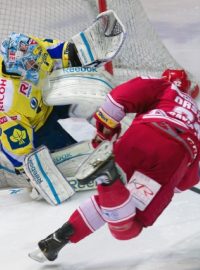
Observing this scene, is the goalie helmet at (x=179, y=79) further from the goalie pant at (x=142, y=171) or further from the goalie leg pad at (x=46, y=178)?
the goalie leg pad at (x=46, y=178)

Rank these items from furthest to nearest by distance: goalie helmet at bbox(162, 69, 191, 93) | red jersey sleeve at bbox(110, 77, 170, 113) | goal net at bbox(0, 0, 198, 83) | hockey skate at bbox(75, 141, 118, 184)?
goal net at bbox(0, 0, 198, 83) < goalie helmet at bbox(162, 69, 191, 93) < red jersey sleeve at bbox(110, 77, 170, 113) < hockey skate at bbox(75, 141, 118, 184)

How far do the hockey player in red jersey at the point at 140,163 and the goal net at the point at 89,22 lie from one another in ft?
5.00

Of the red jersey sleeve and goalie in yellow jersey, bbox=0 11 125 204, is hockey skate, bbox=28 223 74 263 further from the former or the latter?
goalie in yellow jersey, bbox=0 11 125 204

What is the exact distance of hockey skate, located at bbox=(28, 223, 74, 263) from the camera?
5.73 feet

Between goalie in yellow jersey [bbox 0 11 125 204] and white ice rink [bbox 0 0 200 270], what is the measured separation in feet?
0.37

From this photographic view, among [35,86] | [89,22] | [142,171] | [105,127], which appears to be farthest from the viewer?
[89,22]

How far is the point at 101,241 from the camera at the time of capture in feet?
6.35

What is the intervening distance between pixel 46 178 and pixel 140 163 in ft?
2.70

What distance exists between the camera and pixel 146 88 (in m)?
1.69

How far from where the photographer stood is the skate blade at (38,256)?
179 cm

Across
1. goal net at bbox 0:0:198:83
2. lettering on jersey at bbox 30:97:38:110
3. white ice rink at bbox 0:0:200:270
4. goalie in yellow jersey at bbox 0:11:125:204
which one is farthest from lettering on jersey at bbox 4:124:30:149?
goal net at bbox 0:0:198:83

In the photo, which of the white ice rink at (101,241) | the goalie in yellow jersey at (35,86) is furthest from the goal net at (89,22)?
the white ice rink at (101,241)

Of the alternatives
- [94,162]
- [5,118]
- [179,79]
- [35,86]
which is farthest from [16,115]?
[94,162]

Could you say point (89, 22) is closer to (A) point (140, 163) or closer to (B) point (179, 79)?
(B) point (179, 79)
